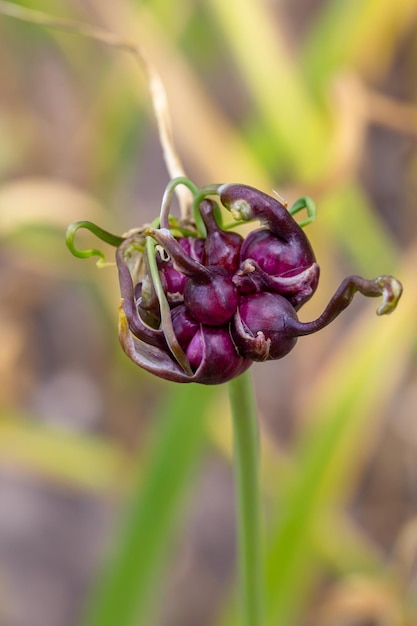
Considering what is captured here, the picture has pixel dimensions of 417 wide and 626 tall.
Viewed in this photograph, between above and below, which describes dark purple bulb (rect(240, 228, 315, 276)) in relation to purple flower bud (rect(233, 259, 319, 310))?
above

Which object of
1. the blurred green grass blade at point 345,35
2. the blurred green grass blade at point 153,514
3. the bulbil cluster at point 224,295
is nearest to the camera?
the bulbil cluster at point 224,295

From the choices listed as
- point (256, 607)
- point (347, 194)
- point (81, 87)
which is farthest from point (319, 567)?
point (81, 87)

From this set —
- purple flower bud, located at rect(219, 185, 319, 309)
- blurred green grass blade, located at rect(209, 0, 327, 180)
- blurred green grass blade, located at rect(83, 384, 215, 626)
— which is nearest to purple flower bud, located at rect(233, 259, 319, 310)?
purple flower bud, located at rect(219, 185, 319, 309)

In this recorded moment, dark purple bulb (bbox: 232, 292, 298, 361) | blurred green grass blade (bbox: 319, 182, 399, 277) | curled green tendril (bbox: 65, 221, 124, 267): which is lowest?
dark purple bulb (bbox: 232, 292, 298, 361)

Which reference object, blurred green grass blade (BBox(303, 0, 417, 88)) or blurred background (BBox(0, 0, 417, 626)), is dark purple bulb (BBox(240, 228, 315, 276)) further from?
blurred green grass blade (BBox(303, 0, 417, 88))

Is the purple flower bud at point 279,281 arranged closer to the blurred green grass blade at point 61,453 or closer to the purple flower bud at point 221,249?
the purple flower bud at point 221,249

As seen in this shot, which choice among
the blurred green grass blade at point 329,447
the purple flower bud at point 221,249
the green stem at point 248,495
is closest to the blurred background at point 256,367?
the blurred green grass blade at point 329,447
